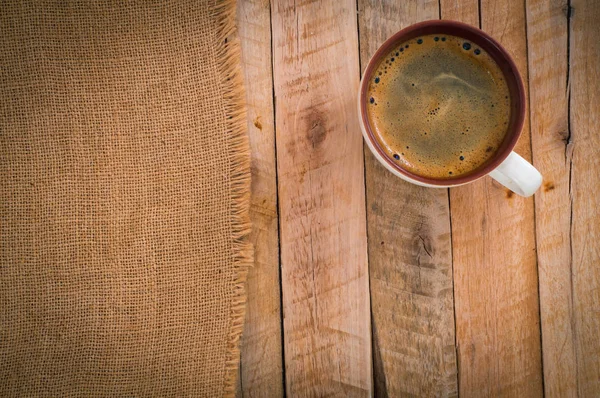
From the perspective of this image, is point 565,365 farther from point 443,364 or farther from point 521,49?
point 521,49

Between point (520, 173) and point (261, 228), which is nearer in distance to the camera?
point (520, 173)

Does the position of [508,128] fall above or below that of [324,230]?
above

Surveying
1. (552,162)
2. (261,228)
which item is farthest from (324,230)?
(552,162)

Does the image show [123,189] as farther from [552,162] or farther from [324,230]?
[552,162]

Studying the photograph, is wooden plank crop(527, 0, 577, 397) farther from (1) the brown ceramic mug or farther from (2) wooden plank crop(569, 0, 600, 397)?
(1) the brown ceramic mug

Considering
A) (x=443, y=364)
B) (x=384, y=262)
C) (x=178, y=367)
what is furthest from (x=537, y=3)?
(x=178, y=367)

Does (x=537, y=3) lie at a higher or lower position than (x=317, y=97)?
higher

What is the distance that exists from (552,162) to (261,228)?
0.47m

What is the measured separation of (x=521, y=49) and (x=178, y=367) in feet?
2.41

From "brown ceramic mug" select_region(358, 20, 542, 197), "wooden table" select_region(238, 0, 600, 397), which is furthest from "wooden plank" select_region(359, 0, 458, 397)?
"brown ceramic mug" select_region(358, 20, 542, 197)

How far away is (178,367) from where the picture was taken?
0.74 m

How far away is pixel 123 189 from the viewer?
747 mm

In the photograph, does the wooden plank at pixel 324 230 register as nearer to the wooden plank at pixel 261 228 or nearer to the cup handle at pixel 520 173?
the wooden plank at pixel 261 228

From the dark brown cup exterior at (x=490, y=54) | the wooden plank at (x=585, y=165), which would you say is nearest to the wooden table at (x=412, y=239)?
the wooden plank at (x=585, y=165)
